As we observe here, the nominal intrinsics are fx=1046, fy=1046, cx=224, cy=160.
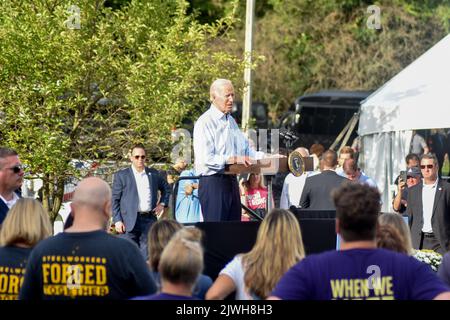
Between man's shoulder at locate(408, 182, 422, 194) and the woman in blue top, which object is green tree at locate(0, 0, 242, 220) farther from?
man's shoulder at locate(408, 182, 422, 194)

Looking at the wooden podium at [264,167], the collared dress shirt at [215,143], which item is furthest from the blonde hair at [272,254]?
the collared dress shirt at [215,143]

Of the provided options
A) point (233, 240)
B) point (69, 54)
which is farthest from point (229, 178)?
point (69, 54)

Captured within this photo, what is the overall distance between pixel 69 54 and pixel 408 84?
681 centimetres

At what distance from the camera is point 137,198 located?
40.1 feet

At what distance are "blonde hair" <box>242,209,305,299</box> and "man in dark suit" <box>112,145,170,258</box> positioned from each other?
607cm

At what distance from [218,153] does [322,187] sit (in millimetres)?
3522

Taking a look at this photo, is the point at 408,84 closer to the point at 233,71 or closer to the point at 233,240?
the point at 233,71

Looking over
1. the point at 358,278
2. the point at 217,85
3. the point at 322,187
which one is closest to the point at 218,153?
the point at 217,85

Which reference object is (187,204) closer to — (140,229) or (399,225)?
(140,229)

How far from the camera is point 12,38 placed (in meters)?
12.8

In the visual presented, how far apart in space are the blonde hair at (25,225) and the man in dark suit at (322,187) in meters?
6.47

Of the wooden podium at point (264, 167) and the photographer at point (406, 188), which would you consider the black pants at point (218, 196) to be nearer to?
the wooden podium at point (264, 167)

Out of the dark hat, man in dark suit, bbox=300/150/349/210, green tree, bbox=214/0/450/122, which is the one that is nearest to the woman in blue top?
man in dark suit, bbox=300/150/349/210

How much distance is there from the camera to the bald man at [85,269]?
548 centimetres
